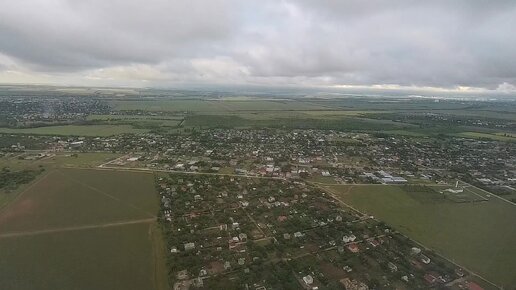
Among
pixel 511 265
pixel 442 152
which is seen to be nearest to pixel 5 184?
pixel 511 265

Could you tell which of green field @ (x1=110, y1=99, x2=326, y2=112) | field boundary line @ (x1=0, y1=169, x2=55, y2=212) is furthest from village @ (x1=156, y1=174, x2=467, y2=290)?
green field @ (x1=110, y1=99, x2=326, y2=112)

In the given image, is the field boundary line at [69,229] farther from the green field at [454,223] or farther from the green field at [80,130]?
the green field at [80,130]

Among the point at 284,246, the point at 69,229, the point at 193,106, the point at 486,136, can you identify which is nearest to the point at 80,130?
the point at 69,229

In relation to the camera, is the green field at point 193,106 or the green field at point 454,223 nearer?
the green field at point 454,223

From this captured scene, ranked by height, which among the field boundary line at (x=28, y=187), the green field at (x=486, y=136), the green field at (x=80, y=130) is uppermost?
the field boundary line at (x=28, y=187)

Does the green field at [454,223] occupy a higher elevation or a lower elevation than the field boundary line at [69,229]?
lower

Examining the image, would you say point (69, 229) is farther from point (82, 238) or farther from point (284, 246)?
point (284, 246)

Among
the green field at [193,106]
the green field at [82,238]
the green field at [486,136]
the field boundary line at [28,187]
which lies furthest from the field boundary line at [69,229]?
the green field at [193,106]
